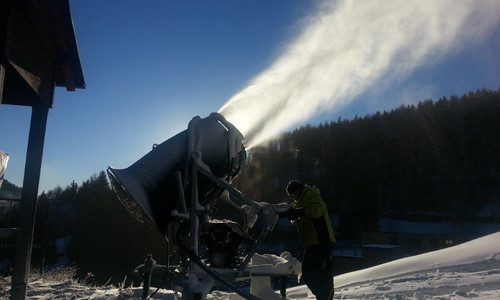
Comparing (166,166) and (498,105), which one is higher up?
(498,105)

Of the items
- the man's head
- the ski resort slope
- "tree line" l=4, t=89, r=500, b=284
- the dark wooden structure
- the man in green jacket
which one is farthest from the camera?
"tree line" l=4, t=89, r=500, b=284

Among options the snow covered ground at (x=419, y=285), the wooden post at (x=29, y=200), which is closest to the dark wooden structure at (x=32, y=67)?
the wooden post at (x=29, y=200)

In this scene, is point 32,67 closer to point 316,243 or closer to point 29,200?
point 29,200

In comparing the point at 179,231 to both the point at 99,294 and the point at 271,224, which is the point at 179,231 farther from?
the point at 99,294

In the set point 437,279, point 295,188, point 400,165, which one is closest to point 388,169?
point 400,165

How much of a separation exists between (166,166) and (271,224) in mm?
1503

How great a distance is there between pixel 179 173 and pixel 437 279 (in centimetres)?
494

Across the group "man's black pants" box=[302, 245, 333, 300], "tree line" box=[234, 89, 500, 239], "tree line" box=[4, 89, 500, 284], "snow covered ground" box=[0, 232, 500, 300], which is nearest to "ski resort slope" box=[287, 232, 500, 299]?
"snow covered ground" box=[0, 232, 500, 300]

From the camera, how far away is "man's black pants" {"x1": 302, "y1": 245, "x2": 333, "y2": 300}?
15.5ft

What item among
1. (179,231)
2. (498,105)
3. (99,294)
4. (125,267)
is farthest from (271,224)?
(498,105)

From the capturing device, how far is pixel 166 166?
15.6 ft

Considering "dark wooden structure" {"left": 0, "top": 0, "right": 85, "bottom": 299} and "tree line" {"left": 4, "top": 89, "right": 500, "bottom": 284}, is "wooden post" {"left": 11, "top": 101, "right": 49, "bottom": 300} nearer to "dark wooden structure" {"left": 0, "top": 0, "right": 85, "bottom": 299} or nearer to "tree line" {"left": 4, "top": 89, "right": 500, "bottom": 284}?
"dark wooden structure" {"left": 0, "top": 0, "right": 85, "bottom": 299}

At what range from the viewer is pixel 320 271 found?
4.73 metres

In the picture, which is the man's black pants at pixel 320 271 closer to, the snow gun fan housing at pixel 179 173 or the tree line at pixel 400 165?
the snow gun fan housing at pixel 179 173
